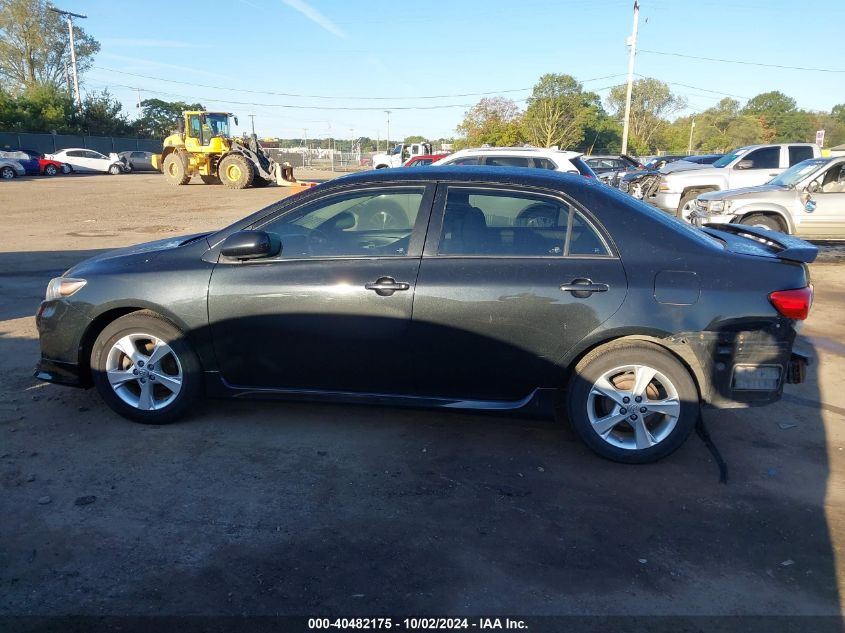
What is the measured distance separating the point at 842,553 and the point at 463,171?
9.61 ft

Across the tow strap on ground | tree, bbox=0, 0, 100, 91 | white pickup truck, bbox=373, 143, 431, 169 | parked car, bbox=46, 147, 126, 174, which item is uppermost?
tree, bbox=0, 0, 100, 91

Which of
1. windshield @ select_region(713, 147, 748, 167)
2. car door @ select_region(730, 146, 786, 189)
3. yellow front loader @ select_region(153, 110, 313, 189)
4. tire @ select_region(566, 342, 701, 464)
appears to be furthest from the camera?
yellow front loader @ select_region(153, 110, 313, 189)

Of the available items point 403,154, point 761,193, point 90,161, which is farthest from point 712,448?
point 90,161

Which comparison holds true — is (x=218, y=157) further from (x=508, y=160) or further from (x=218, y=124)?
(x=508, y=160)

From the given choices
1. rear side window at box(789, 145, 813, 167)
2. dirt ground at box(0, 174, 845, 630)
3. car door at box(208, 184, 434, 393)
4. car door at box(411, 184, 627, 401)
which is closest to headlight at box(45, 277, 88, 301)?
dirt ground at box(0, 174, 845, 630)

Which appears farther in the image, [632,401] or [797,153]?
[797,153]

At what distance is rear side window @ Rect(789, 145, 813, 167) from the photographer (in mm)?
15180

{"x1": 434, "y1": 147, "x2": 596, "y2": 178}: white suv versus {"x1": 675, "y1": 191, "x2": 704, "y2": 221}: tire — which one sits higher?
{"x1": 434, "y1": 147, "x2": 596, "y2": 178}: white suv

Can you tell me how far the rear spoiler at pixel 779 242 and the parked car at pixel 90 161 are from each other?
43.6 meters

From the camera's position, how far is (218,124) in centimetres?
2773

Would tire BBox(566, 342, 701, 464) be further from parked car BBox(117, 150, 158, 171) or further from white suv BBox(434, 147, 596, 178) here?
parked car BBox(117, 150, 158, 171)

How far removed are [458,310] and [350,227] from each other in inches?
42.0

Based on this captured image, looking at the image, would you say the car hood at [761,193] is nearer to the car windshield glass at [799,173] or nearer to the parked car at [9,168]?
the car windshield glass at [799,173]

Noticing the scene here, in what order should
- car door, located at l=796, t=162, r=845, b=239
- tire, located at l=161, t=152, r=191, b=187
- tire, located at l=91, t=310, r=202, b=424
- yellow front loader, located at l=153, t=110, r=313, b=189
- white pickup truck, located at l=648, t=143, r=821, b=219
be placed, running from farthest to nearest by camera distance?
tire, located at l=161, t=152, r=191, b=187
yellow front loader, located at l=153, t=110, r=313, b=189
white pickup truck, located at l=648, t=143, r=821, b=219
car door, located at l=796, t=162, r=845, b=239
tire, located at l=91, t=310, r=202, b=424
